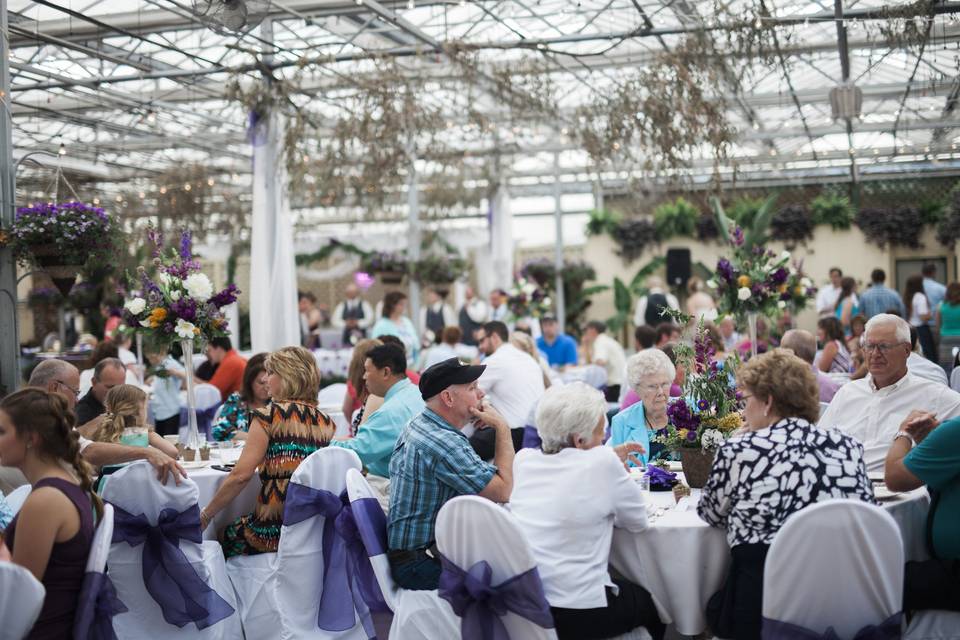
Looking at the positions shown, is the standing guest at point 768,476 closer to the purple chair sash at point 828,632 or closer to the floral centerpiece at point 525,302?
the purple chair sash at point 828,632

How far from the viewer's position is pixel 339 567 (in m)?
4.15

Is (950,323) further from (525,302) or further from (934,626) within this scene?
(934,626)

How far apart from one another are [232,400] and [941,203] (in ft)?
51.9

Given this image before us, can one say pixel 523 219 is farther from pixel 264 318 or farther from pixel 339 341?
pixel 264 318

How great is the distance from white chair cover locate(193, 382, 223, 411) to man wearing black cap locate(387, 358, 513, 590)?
4222 millimetres

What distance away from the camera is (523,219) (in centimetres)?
2547

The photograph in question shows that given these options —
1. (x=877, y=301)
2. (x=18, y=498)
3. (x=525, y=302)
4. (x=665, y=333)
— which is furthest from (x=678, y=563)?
(x=525, y=302)

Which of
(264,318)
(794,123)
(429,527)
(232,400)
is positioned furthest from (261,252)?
(794,123)

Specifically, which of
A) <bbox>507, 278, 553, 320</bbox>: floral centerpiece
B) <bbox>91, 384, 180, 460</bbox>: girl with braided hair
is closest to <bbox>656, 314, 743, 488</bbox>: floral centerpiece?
<bbox>91, 384, 180, 460</bbox>: girl with braided hair

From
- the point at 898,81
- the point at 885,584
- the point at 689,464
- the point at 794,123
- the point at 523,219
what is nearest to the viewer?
the point at 885,584

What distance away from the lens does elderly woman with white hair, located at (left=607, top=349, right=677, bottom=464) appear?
4.66m

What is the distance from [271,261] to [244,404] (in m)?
3.81

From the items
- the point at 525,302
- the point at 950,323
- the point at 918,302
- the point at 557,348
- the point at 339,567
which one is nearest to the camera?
the point at 339,567

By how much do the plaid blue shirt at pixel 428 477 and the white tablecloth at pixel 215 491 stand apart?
1.31 metres
